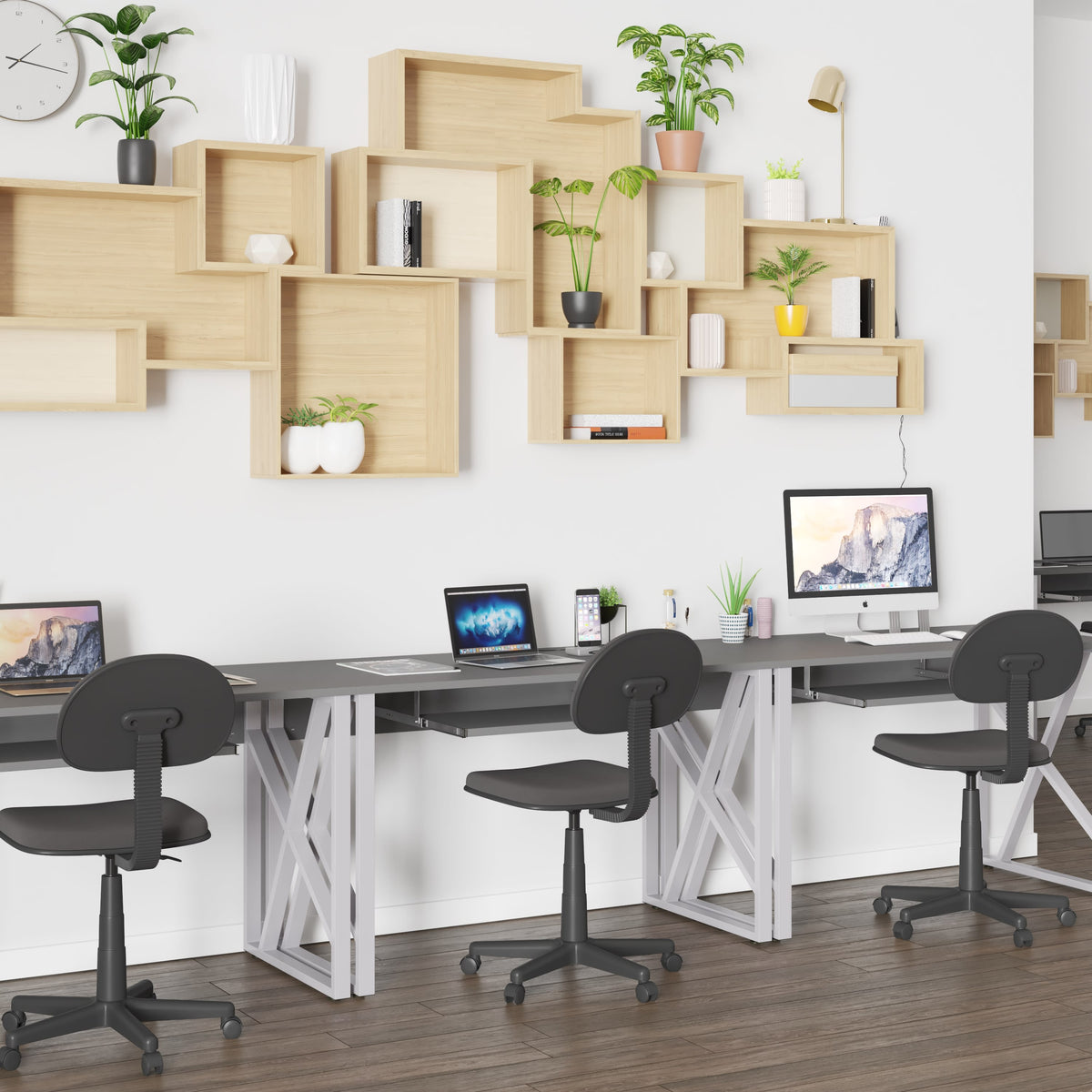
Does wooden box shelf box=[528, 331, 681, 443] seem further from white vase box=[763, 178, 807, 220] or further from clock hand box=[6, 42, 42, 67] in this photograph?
clock hand box=[6, 42, 42, 67]

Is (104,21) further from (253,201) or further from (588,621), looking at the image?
(588,621)

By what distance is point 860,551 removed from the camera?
195 inches

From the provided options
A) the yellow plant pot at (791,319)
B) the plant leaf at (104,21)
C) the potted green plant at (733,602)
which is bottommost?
the potted green plant at (733,602)

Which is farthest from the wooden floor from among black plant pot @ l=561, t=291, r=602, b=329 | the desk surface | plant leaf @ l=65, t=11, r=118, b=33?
plant leaf @ l=65, t=11, r=118, b=33

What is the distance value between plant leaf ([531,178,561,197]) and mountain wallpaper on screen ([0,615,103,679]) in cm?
174

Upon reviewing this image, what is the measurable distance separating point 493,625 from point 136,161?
1588mm

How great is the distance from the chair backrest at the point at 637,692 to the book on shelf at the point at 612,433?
92 centimetres

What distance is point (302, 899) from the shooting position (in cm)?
416

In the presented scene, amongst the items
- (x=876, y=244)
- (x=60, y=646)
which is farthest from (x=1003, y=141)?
(x=60, y=646)

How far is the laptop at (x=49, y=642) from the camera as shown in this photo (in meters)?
3.84

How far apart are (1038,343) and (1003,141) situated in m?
2.43

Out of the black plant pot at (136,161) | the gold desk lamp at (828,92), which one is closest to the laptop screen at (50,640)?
the black plant pot at (136,161)

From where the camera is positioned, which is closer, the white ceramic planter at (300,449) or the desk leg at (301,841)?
the desk leg at (301,841)

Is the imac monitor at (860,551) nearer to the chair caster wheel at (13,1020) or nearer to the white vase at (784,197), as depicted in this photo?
the white vase at (784,197)
